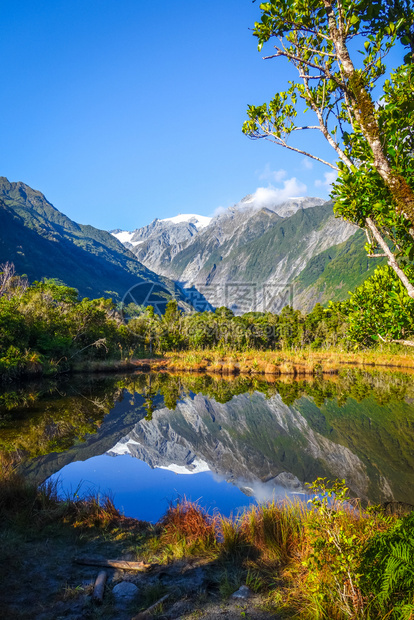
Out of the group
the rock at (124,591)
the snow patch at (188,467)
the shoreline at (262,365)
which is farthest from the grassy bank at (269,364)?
the rock at (124,591)

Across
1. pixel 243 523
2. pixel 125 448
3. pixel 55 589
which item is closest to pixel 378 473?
pixel 243 523

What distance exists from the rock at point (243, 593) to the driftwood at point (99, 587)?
4.97ft

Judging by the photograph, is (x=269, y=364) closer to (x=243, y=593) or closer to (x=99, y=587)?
(x=243, y=593)

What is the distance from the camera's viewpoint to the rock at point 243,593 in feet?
13.2

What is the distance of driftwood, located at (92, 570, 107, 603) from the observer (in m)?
3.96

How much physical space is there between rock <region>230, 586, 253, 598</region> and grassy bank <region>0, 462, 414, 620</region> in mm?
58

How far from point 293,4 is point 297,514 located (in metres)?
7.31

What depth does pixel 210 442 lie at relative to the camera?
1290 cm

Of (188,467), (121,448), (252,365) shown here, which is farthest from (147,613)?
(252,365)

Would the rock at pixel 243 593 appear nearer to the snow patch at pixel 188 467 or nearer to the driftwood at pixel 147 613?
the driftwood at pixel 147 613

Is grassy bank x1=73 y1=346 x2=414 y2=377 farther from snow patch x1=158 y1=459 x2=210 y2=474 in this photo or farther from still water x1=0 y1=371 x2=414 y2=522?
snow patch x1=158 y1=459 x2=210 y2=474

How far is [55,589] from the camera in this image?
13.8 feet

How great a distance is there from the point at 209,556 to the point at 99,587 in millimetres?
1573

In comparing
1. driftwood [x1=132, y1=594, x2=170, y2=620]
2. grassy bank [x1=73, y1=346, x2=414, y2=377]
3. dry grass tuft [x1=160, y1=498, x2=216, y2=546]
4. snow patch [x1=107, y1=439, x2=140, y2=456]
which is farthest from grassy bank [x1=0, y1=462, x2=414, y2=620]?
grassy bank [x1=73, y1=346, x2=414, y2=377]
